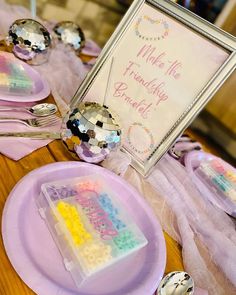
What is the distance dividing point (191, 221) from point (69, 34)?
669 mm

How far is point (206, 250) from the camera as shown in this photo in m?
0.53

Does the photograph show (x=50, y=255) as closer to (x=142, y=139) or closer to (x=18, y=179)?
(x=18, y=179)

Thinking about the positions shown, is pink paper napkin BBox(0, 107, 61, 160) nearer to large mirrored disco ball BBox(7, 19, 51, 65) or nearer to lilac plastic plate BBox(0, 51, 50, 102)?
lilac plastic plate BBox(0, 51, 50, 102)

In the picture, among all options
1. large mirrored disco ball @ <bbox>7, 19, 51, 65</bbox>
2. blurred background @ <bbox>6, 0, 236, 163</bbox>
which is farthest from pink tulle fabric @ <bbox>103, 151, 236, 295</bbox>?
blurred background @ <bbox>6, 0, 236, 163</bbox>

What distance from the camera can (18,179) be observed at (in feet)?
1.62

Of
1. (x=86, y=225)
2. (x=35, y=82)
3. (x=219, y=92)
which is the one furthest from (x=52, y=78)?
(x=219, y=92)

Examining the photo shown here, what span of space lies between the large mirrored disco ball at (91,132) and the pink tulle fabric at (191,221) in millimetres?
44

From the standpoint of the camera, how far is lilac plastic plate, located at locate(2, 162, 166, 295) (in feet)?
1.21

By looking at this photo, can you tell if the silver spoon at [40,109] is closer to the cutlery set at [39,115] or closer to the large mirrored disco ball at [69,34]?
the cutlery set at [39,115]

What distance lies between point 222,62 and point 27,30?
0.48 meters

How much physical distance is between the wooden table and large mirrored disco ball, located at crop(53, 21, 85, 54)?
1.51 ft

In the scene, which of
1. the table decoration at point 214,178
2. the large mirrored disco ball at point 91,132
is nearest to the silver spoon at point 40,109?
the large mirrored disco ball at point 91,132

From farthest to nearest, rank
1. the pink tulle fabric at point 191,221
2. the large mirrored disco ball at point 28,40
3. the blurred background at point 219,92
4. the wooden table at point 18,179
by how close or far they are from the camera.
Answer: the blurred background at point 219,92 → the large mirrored disco ball at point 28,40 → the pink tulle fabric at point 191,221 → the wooden table at point 18,179

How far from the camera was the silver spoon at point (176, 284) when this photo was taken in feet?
1.38
